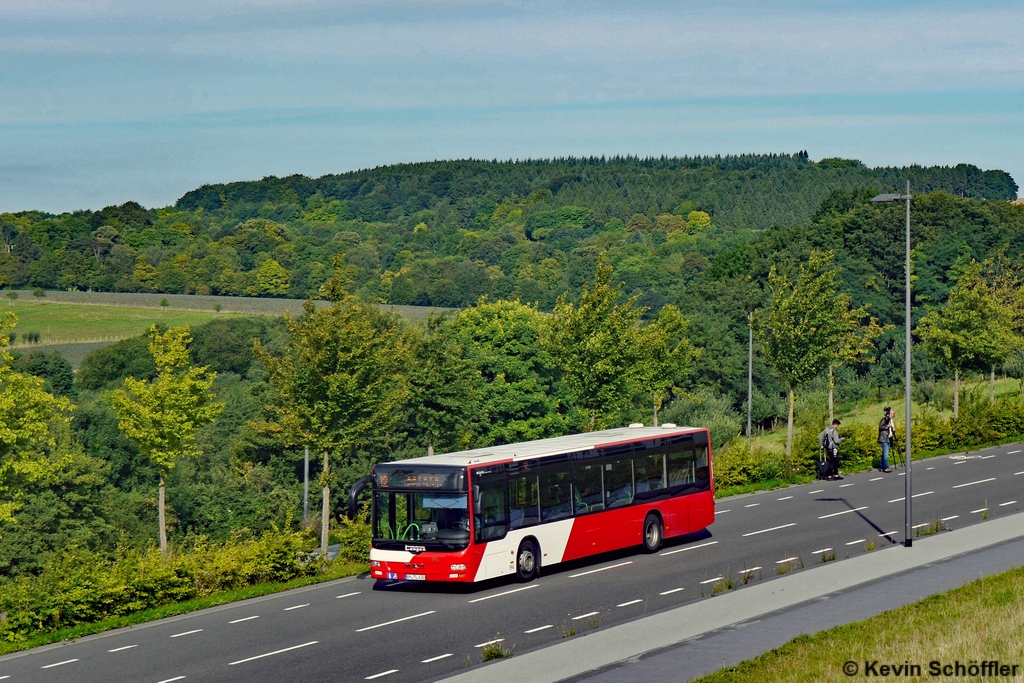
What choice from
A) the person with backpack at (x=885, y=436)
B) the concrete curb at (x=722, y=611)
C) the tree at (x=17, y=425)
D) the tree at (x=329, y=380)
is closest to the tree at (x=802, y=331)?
the person with backpack at (x=885, y=436)

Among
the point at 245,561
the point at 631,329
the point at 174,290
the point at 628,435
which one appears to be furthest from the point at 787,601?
the point at 174,290

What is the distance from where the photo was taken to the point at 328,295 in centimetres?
3112

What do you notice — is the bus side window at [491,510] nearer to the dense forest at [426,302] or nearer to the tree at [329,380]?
the dense forest at [426,302]

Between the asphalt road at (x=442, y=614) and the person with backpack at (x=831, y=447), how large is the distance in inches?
212

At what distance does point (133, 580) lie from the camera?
19922 mm

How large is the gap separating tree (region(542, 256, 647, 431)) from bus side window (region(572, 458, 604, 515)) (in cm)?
1316

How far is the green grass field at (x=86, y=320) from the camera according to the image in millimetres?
112062

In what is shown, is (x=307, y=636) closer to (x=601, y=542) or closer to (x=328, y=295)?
(x=601, y=542)

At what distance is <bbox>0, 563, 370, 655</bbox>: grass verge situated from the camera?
59.4ft

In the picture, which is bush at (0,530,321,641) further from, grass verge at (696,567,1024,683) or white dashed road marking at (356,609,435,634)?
grass verge at (696,567,1024,683)

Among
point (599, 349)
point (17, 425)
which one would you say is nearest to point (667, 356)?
point (599, 349)

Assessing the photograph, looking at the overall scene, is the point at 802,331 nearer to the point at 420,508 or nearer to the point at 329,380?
the point at 329,380

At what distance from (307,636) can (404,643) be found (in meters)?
1.68

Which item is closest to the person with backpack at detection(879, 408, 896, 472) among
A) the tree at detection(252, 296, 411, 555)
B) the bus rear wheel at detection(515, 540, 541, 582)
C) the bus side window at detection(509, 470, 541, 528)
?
the tree at detection(252, 296, 411, 555)
